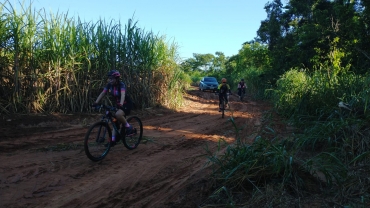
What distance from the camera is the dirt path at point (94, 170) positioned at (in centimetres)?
366

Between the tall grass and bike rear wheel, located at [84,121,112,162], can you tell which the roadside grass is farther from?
the tall grass

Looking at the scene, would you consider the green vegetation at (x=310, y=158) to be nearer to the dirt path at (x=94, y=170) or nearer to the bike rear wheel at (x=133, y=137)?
the dirt path at (x=94, y=170)

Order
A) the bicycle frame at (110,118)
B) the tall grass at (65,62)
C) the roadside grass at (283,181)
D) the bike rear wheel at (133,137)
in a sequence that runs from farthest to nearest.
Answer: the tall grass at (65,62), the bike rear wheel at (133,137), the bicycle frame at (110,118), the roadside grass at (283,181)

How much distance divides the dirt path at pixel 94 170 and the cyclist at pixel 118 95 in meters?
0.63

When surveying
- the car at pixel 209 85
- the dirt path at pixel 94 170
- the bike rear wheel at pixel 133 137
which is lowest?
the dirt path at pixel 94 170

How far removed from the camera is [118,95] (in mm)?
5973

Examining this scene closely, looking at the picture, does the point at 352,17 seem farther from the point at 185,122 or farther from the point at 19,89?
the point at 19,89

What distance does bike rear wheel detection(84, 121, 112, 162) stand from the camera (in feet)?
17.4

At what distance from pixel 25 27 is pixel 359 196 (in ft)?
30.0

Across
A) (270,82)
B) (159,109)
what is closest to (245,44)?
(270,82)

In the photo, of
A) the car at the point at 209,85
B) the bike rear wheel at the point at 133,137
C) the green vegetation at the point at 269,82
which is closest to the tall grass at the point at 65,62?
the green vegetation at the point at 269,82

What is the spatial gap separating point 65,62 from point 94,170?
5.75 m

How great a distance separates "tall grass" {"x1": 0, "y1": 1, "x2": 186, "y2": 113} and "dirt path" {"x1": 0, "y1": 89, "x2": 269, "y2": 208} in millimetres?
986

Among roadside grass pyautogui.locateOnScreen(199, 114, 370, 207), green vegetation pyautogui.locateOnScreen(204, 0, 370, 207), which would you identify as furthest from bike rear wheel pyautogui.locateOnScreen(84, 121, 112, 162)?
roadside grass pyautogui.locateOnScreen(199, 114, 370, 207)
